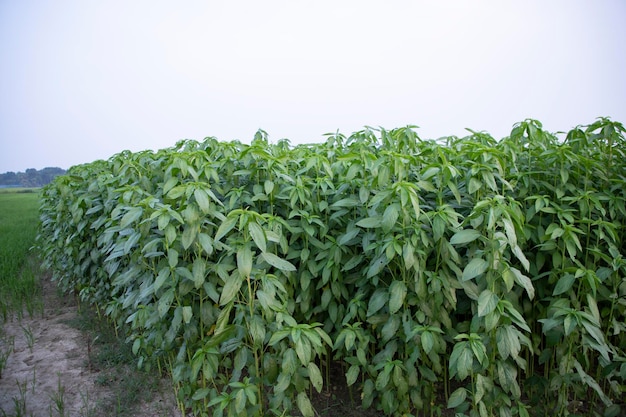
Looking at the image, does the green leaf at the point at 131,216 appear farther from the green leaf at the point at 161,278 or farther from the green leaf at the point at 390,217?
the green leaf at the point at 390,217

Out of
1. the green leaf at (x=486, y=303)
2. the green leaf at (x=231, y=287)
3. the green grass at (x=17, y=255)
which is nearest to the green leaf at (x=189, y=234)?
the green leaf at (x=231, y=287)

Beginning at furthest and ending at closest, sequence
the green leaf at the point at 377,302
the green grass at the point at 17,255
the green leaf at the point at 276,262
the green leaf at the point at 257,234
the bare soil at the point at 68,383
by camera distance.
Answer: the green grass at the point at 17,255 < the bare soil at the point at 68,383 < the green leaf at the point at 377,302 < the green leaf at the point at 276,262 < the green leaf at the point at 257,234

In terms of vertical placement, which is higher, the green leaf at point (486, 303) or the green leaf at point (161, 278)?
the green leaf at point (161, 278)

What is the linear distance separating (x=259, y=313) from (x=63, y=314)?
11.8ft

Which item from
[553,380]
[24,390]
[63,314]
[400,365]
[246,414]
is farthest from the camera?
[63,314]

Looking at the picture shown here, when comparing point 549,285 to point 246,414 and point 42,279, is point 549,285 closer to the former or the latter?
point 246,414

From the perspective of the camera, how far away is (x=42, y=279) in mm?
6098

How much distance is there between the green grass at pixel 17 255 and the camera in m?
4.92

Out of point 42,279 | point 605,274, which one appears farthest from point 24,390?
point 605,274

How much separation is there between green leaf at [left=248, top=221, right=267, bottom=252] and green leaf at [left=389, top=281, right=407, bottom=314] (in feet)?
2.36

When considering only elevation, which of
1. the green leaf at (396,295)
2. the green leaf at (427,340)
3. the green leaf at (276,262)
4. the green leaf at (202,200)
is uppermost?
the green leaf at (202,200)

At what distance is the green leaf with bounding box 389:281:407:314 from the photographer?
212 cm

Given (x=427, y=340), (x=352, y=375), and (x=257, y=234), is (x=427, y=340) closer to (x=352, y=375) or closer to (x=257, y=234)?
(x=352, y=375)

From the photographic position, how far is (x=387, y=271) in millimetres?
2482
